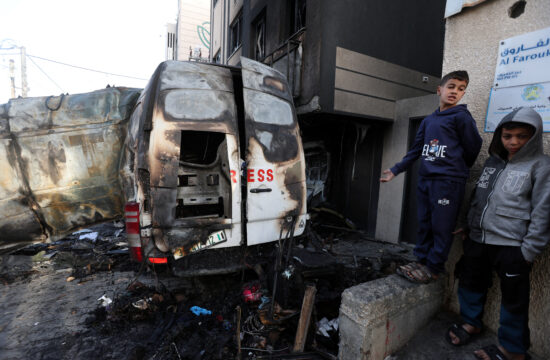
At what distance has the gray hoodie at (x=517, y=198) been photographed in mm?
1510

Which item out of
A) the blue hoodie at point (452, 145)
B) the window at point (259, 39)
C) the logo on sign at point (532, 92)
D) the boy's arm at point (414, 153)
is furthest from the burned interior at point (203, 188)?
the window at point (259, 39)

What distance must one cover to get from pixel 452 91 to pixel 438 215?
1.01 m

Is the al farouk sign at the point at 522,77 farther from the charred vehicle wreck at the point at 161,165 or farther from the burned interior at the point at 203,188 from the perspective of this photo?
the burned interior at the point at 203,188

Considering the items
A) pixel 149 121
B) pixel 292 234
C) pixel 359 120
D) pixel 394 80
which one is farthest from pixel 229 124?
pixel 394 80

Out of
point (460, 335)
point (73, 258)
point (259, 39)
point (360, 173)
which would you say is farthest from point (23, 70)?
point (460, 335)

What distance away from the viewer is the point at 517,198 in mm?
1623

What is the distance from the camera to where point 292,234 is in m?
3.22

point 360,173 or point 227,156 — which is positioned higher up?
point 227,156

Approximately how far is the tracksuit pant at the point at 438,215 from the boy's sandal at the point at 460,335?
0.41 meters

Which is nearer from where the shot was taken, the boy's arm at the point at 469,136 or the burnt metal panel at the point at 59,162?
the boy's arm at the point at 469,136

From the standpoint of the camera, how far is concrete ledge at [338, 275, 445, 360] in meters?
1.77

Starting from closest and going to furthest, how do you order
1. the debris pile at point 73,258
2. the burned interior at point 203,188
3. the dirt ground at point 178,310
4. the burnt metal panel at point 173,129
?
1. the dirt ground at point 178,310
2. the burnt metal panel at point 173,129
3. the burned interior at point 203,188
4. the debris pile at point 73,258

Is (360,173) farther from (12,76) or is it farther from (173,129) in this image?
(12,76)

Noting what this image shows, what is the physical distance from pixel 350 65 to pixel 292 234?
165 inches
